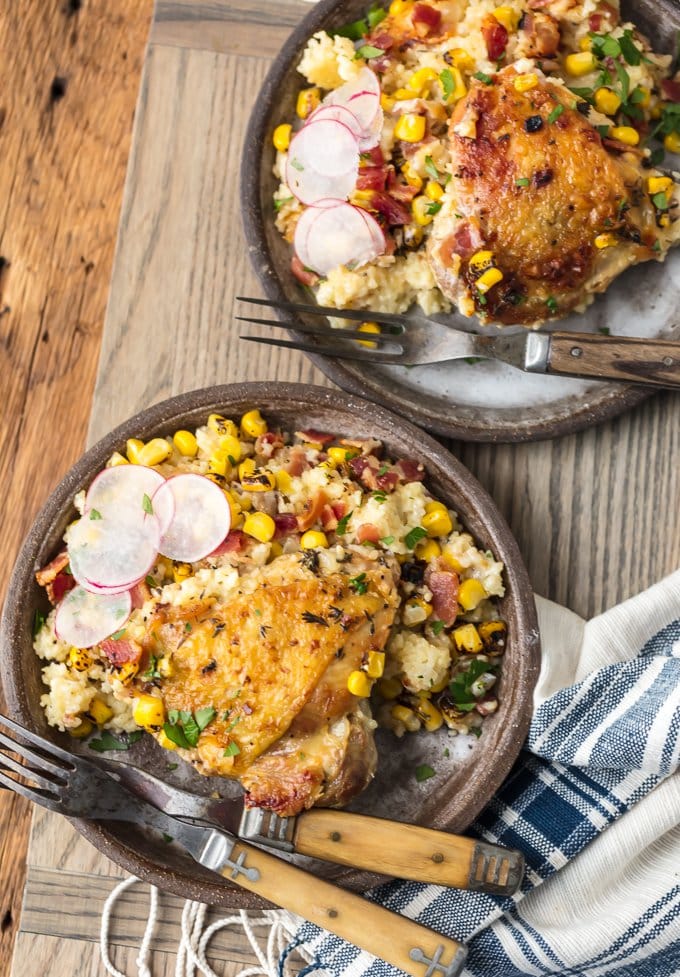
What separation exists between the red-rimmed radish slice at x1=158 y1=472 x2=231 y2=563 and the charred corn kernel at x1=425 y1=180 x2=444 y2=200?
4.63 feet

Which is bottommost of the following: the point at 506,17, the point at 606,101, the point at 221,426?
the point at 221,426

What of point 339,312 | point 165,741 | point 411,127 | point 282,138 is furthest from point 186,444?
point 411,127

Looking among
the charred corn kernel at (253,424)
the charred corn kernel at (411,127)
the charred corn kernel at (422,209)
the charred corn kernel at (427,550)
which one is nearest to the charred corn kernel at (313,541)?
the charred corn kernel at (427,550)

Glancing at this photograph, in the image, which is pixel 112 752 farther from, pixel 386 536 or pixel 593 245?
pixel 593 245

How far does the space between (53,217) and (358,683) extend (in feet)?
8.84

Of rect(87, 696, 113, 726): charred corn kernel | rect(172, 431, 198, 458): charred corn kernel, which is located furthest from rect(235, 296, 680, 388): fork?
rect(87, 696, 113, 726): charred corn kernel

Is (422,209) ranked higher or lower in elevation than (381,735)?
higher

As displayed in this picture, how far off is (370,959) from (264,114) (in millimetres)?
3372

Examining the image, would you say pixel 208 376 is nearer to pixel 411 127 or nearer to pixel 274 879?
pixel 411 127

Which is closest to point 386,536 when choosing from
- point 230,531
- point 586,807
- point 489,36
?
point 230,531

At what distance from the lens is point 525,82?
378 cm

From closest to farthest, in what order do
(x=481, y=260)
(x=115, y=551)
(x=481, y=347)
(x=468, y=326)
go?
(x=115, y=551) < (x=481, y=260) < (x=481, y=347) < (x=468, y=326)

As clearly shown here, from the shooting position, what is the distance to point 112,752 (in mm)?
3980

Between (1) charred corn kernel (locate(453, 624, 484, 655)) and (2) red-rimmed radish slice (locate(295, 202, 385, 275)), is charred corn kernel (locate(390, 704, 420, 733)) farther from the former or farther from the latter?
(2) red-rimmed radish slice (locate(295, 202, 385, 275))
